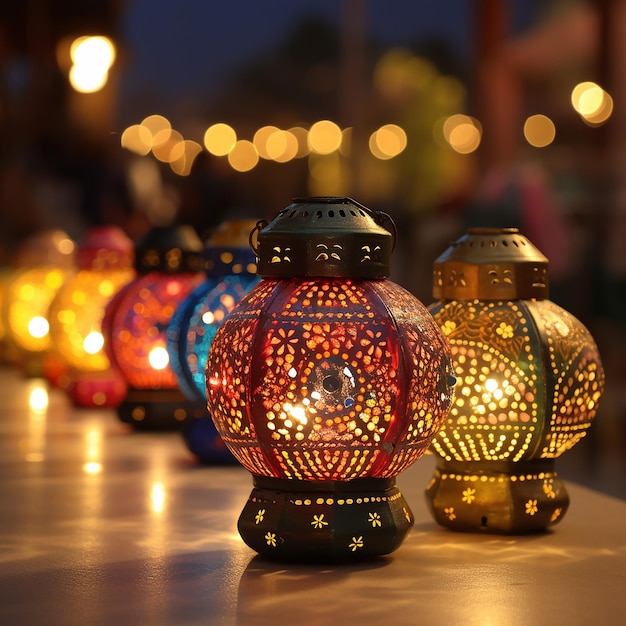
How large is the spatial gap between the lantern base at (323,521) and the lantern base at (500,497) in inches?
13.5

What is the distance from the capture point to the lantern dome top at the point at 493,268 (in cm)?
382

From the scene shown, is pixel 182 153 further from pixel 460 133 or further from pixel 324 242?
pixel 324 242

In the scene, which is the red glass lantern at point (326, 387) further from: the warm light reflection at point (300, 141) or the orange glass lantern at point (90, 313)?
the warm light reflection at point (300, 141)

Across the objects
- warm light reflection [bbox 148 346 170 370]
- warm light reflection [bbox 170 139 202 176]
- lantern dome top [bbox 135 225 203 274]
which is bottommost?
warm light reflection [bbox 148 346 170 370]

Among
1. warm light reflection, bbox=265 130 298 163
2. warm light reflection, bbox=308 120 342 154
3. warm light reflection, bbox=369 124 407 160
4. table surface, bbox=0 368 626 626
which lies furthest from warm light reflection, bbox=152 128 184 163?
table surface, bbox=0 368 626 626

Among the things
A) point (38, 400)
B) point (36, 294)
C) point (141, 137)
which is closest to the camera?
point (38, 400)

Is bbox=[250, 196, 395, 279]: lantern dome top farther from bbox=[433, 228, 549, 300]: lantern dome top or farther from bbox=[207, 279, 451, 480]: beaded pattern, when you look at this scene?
bbox=[433, 228, 549, 300]: lantern dome top

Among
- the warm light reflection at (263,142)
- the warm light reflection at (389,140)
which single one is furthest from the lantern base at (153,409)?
the warm light reflection at (389,140)

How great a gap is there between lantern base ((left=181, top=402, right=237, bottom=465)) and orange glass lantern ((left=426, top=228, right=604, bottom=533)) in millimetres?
1237

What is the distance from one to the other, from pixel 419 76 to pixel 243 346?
49256mm

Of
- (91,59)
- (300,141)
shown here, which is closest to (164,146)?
(300,141)

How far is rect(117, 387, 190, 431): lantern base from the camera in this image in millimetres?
5902

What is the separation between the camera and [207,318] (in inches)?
197

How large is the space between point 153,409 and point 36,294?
2075 mm
